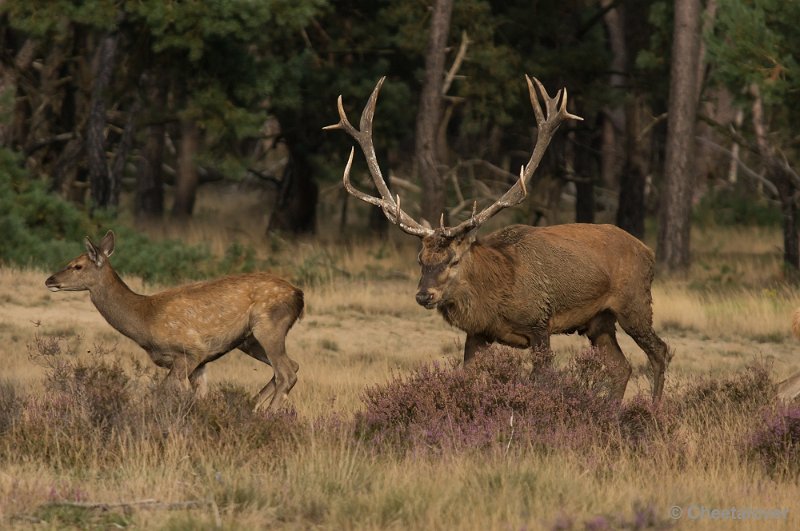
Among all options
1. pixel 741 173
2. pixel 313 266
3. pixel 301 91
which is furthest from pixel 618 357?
pixel 741 173

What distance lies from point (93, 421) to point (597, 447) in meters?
3.08

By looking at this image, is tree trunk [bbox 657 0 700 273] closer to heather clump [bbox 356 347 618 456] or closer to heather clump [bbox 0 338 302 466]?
heather clump [bbox 356 347 618 456]

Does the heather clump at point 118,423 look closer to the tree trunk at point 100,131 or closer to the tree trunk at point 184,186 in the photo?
the tree trunk at point 100,131

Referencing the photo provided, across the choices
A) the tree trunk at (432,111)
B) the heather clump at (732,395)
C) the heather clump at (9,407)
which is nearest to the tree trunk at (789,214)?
the tree trunk at (432,111)

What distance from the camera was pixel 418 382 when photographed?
9.41m

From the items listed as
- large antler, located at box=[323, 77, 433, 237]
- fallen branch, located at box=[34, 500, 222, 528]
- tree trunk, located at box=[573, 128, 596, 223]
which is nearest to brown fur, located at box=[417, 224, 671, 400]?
large antler, located at box=[323, 77, 433, 237]

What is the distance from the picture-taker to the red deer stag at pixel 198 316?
10625 millimetres

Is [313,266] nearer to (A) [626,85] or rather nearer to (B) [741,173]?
(A) [626,85]

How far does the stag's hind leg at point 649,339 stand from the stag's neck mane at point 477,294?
1.31m

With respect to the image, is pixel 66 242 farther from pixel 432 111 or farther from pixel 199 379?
pixel 199 379

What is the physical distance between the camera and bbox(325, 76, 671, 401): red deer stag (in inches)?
418

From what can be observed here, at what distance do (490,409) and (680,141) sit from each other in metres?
13.6

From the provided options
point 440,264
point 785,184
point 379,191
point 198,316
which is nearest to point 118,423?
point 198,316

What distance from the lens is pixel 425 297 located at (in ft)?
33.8
